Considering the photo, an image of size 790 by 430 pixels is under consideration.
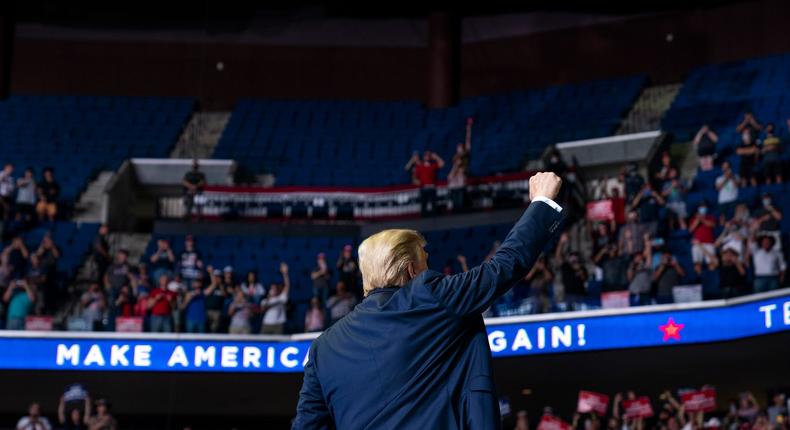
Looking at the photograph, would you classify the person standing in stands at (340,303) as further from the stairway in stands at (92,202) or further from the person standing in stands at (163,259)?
the stairway in stands at (92,202)

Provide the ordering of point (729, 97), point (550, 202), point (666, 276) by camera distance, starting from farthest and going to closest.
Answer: point (729, 97)
point (666, 276)
point (550, 202)

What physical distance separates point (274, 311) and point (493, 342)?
9.87ft

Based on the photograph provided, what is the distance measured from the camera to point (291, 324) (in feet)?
52.6

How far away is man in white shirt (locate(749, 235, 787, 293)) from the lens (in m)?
13.6

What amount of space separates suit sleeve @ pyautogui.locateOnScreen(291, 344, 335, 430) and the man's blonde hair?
10.8 inches

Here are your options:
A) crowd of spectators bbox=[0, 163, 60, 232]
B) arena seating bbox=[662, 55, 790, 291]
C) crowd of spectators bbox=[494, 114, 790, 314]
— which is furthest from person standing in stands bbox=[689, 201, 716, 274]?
crowd of spectators bbox=[0, 163, 60, 232]

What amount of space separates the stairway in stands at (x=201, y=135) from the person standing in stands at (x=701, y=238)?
1176 centimetres

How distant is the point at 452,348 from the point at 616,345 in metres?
12.0

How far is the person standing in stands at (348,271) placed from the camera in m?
16.6

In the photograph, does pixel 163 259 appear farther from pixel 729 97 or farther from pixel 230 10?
pixel 230 10

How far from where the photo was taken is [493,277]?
9.02 feet

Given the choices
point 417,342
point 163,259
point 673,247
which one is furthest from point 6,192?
point 417,342

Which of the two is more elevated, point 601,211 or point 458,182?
point 458,182

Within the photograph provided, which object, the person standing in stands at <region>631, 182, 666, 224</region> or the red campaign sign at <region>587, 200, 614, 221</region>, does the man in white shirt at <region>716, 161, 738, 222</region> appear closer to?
the person standing in stands at <region>631, 182, 666, 224</region>
